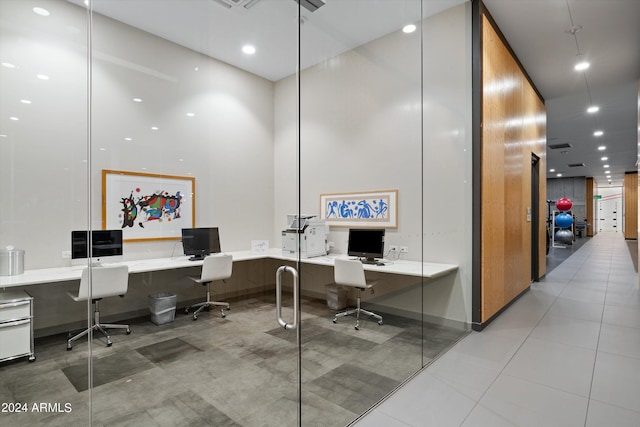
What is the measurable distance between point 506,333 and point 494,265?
2.71ft

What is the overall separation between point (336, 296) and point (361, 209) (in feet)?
2.39

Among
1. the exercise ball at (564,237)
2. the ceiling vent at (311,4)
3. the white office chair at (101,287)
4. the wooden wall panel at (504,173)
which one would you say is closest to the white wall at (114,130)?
the white office chair at (101,287)

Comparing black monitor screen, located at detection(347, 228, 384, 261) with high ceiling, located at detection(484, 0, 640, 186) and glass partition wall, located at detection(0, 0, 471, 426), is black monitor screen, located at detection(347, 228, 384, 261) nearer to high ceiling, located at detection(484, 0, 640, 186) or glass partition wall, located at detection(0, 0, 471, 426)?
glass partition wall, located at detection(0, 0, 471, 426)

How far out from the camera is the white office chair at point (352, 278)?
250 centimetres

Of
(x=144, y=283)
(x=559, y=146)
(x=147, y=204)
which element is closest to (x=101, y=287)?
(x=144, y=283)

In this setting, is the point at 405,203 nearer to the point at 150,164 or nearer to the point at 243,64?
the point at 243,64

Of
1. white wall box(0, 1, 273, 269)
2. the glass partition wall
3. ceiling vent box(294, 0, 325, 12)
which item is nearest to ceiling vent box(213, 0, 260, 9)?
the glass partition wall

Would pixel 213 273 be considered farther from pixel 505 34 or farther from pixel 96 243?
pixel 505 34

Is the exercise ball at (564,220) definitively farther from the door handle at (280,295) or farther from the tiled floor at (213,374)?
the door handle at (280,295)

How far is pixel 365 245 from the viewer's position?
2705 millimetres

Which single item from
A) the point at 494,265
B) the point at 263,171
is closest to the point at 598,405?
the point at 494,265

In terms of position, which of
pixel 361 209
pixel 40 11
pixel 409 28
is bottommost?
pixel 361 209

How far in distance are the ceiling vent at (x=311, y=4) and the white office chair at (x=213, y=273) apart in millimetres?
1659

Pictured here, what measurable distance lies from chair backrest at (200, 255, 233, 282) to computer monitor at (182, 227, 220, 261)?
45 millimetres
